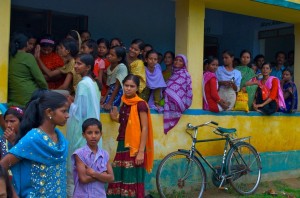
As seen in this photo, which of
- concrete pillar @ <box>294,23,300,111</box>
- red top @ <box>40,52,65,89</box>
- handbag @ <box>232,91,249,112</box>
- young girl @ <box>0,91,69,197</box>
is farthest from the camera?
concrete pillar @ <box>294,23,300,111</box>

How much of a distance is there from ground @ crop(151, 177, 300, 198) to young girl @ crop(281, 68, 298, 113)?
4.11 ft

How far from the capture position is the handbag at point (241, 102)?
7152 mm

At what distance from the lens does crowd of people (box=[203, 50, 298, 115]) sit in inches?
267

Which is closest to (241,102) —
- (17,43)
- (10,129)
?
(17,43)

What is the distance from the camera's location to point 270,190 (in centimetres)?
677

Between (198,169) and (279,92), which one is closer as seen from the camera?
(198,169)

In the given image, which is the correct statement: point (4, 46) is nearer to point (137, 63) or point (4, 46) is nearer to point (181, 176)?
point (137, 63)

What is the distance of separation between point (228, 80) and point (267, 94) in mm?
935

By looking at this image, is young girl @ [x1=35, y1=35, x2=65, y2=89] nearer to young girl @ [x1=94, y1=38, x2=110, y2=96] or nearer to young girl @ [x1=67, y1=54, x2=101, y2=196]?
young girl @ [x1=94, y1=38, x2=110, y2=96]

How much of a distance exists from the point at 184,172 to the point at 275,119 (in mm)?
2290

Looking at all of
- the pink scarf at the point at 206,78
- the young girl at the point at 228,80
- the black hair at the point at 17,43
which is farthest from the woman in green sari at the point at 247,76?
the black hair at the point at 17,43

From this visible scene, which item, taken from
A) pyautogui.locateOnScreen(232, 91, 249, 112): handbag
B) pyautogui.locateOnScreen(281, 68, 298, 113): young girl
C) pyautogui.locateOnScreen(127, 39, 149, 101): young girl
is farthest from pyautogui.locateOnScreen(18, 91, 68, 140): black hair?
pyautogui.locateOnScreen(281, 68, 298, 113): young girl

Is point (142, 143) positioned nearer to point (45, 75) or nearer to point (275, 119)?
point (45, 75)

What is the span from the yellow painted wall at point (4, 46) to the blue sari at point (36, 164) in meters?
1.99
